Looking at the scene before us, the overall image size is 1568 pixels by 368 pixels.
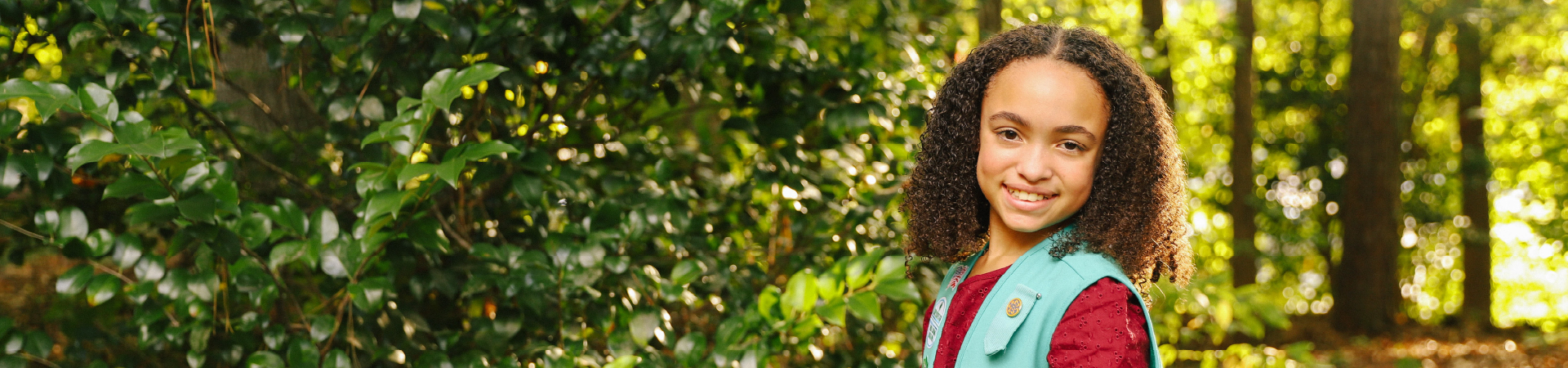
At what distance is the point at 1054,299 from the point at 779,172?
1166 mm

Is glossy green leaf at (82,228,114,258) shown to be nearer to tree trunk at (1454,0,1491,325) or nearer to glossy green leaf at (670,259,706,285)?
glossy green leaf at (670,259,706,285)

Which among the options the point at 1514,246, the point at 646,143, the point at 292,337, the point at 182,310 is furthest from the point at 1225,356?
the point at 1514,246

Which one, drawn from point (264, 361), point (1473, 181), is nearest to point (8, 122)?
point (264, 361)

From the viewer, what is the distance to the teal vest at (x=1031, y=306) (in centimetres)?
108

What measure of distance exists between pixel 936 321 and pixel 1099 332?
30 cm

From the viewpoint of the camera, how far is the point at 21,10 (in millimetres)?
1789

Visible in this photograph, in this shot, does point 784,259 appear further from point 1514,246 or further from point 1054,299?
point 1514,246

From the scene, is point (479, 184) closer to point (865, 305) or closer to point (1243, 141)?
point (865, 305)

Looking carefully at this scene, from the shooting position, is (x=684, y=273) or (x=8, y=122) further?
(x=684, y=273)

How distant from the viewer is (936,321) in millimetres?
1309

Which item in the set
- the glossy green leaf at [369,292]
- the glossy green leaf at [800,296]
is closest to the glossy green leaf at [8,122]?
the glossy green leaf at [369,292]

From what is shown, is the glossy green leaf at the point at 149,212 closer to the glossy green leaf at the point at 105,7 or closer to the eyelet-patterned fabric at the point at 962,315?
the glossy green leaf at the point at 105,7

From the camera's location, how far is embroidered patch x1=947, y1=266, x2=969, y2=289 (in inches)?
52.2

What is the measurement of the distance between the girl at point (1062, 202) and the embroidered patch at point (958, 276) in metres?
0.03
